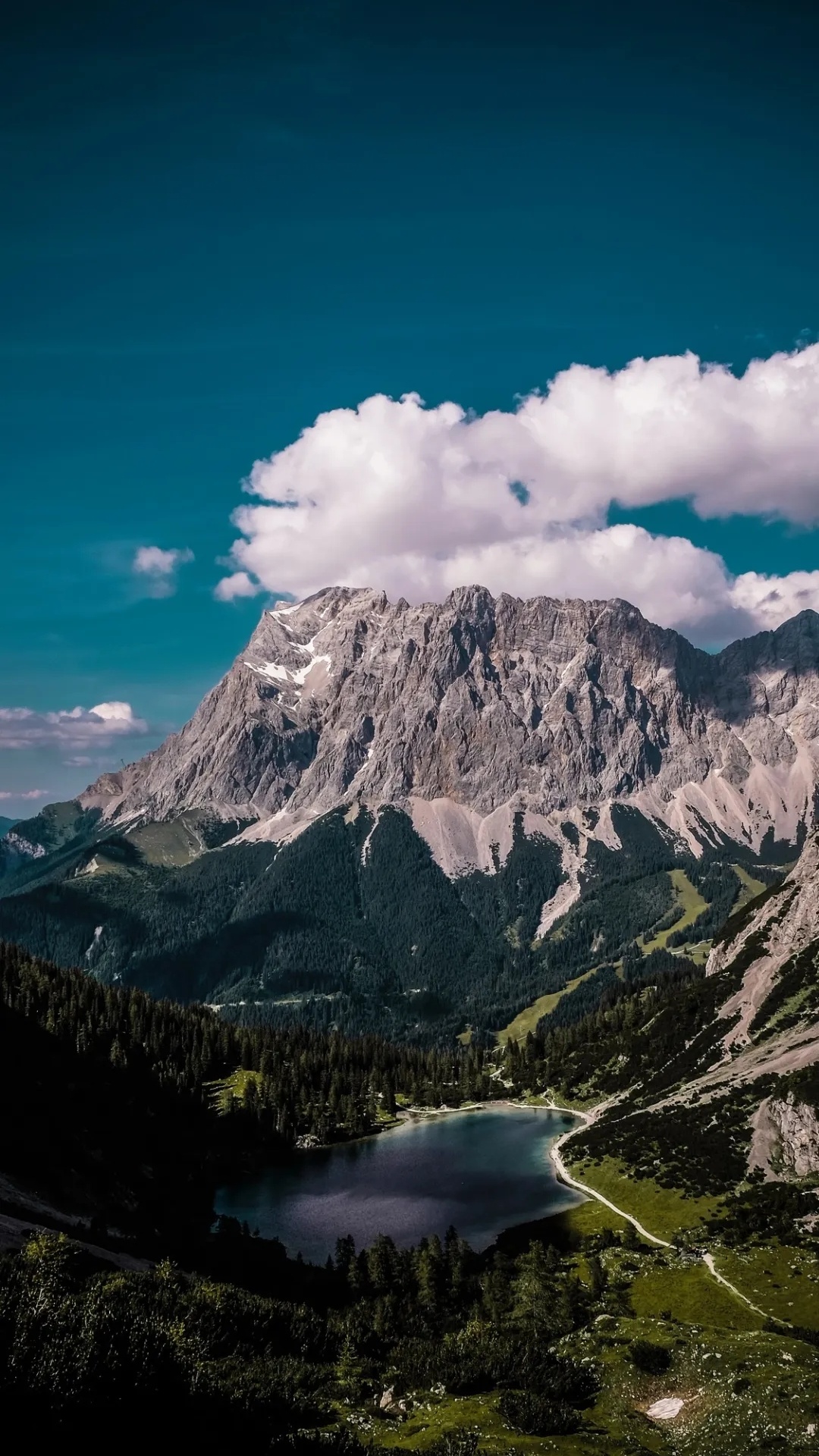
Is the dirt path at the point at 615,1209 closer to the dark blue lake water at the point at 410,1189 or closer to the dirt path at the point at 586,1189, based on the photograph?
the dirt path at the point at 586,1189

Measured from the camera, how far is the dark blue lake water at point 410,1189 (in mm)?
129250

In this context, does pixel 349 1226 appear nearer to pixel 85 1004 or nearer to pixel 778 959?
pixel 85 1004

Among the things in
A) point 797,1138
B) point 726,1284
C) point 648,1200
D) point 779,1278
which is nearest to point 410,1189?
point 648,1200

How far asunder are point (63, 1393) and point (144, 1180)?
329ft

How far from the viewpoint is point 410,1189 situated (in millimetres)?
149500

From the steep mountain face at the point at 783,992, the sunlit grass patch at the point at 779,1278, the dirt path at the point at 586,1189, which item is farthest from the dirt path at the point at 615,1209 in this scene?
the steep mountain face at the point at 783,992

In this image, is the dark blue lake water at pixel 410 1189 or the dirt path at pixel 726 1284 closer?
the dirt path at pixel 726 1284

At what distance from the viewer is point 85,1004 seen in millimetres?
184875

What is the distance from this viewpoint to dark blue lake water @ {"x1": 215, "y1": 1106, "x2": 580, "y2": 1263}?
129m

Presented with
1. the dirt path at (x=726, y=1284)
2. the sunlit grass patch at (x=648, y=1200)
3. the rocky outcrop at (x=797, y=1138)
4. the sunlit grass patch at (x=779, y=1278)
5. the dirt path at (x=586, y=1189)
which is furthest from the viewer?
the rocky outcrop at (x=797, y=1138)

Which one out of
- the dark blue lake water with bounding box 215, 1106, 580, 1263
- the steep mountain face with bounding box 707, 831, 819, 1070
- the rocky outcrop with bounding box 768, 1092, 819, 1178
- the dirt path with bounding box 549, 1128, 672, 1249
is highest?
the steep mountain face with bounding box 707, 831, 819, 1070

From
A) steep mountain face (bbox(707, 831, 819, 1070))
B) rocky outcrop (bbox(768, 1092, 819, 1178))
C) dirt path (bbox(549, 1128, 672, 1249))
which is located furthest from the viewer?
steep mountain face (bbox(707, 831, 819, 1070))

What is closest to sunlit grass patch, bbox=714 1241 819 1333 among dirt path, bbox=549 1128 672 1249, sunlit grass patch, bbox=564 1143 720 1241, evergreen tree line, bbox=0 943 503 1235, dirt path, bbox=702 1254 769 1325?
dirt path, bbox=702 1254 769 1325

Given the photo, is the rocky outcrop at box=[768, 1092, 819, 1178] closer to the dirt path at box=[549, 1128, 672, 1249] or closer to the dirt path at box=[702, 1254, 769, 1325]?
the dirt path at box=[549, 1128, 672, 1249]
